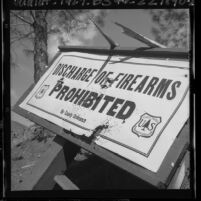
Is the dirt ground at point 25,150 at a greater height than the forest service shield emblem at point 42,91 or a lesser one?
lesser

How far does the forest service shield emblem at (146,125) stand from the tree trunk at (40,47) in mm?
1026

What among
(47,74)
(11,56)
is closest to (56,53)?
(47,74)

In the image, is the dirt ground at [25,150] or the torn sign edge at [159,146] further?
the dirt ground at [25,150]

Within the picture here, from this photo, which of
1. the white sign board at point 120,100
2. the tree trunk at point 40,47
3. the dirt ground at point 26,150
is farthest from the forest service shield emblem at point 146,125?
the tree trunk at point 40,47

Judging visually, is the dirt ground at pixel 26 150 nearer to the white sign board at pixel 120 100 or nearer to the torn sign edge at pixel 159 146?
the white sign board at pixel 120 100

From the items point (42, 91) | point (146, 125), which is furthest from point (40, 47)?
point (146, 125)

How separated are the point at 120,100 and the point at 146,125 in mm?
322

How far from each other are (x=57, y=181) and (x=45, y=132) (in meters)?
0.50

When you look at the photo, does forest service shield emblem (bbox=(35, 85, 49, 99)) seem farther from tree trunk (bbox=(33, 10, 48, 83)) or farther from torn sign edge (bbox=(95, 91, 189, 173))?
torn sign edge (bbox=(95, 91, 189, 173))

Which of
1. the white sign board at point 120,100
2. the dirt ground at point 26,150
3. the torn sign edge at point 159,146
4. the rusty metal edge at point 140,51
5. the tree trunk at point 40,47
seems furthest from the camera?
the tree trunk at point 40,47

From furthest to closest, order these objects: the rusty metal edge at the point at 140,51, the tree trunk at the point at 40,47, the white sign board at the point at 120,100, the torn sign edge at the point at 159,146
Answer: the tree trunk at the point at 40,47, the rusty metal edge at the point at 140,51, the white sign board at the point at 120,100, the torn sign edge at the point at 159,146

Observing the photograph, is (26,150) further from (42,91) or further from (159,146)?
(159,146)

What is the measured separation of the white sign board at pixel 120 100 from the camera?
10.4 feet
